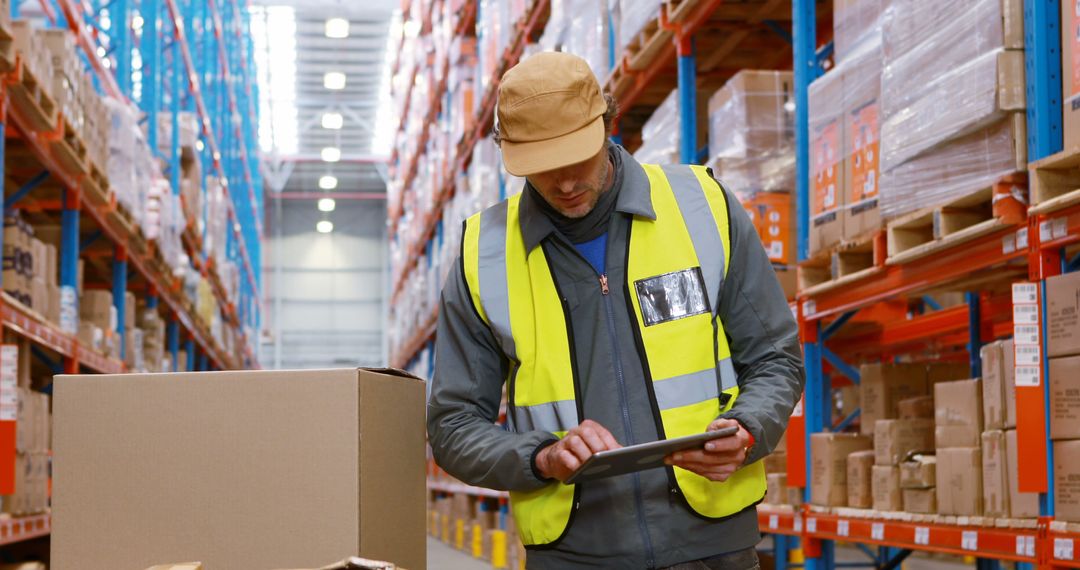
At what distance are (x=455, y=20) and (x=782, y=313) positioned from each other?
11.6 meters

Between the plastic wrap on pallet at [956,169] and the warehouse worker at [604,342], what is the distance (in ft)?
5.16

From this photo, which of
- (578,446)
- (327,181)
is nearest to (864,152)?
(578,446)

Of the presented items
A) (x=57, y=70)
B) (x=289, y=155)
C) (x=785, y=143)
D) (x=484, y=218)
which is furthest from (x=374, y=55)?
(x=484, y=218)

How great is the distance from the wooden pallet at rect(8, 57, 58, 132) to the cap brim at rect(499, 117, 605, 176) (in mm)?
4212

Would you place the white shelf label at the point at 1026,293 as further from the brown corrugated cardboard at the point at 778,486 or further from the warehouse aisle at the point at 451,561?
the warehouse aisle at the point at 451,561

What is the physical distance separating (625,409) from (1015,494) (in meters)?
1.94

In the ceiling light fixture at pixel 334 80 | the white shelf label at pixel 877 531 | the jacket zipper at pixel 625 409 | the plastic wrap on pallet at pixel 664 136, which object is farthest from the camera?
the ceiling light fixture at pixel 334 80

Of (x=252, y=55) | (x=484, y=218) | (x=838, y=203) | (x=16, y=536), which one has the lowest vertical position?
(x=16, y=536)

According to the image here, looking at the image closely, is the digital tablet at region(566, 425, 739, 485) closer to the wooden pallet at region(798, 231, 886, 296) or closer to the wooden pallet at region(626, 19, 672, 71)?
the wooden pallet at region(798, 231, 886, 296)

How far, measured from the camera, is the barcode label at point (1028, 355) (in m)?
3.44

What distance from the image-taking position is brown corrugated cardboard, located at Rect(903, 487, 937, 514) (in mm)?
4281

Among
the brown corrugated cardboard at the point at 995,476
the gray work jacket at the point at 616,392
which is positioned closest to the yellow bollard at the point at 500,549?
the brown corrugated cardboard at the point at 995,476

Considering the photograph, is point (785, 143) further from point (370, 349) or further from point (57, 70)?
point (370, 349)

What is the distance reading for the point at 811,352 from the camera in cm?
539
